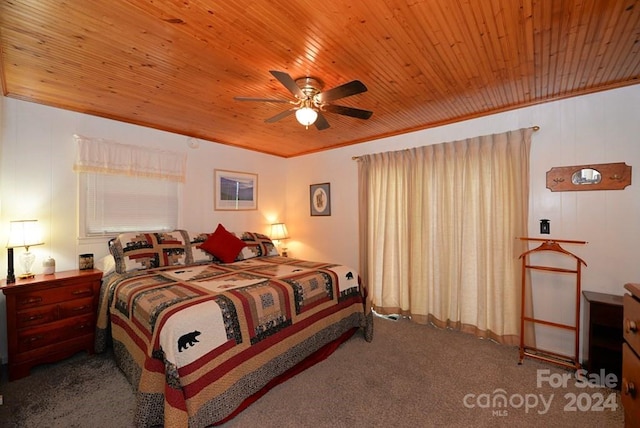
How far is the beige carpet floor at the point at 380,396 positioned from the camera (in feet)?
5.93

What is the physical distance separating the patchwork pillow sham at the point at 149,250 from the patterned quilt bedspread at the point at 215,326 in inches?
5.4

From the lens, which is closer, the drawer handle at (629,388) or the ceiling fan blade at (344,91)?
the drawer handle at (629,388)

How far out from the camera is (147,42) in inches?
69.9

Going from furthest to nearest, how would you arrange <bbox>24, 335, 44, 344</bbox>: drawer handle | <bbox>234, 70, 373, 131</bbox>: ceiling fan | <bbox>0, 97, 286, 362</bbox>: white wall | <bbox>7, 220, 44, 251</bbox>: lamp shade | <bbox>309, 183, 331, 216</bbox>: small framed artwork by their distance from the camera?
<bbox>309, 183, 331, 216</bbox>: small framed artwork
<bbox>0, 97, 286, 362</bbox>: white wall
<bbox>7, 220, 44, 251</bbox>: lamp shade
<bbox>24, 335, 44, 344</bbox>: drawer handle
<bbox>234, 70, 373, 131</bbox>: ceiling fan

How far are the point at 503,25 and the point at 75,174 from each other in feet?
13.0

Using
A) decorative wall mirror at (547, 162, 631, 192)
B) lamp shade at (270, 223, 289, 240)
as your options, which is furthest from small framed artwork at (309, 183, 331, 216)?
decorative wall mirror at (547, 162, 631, 192)

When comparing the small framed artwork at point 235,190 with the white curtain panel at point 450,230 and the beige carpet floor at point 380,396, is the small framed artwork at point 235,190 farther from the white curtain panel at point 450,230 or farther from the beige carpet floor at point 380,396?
the beige carpet floor at point 380,396

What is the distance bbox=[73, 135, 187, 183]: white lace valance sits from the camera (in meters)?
2.95

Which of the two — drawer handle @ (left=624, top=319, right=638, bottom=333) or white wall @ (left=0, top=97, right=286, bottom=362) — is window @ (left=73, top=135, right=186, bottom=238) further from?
drawer handle @ (left=624, top=319, right=638, bottom=333)

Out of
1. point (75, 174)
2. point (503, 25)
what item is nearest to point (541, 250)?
point (503, 25)

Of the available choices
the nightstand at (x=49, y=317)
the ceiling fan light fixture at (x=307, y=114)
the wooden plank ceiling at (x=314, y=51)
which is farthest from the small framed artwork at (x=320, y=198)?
the nightstand at (x=49, y=317)

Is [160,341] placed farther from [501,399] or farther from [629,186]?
[629,186]

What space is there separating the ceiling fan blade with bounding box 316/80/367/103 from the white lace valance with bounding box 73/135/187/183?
2.46 metres

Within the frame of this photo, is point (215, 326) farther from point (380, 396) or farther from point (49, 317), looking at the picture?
point (49, 317)
